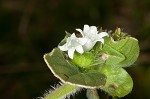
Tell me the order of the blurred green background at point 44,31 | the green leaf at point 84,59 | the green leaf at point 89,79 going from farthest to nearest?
1. the blurred green background at point 44,31
2. the green leaf at point 84,59
3. the green leaf at point 89,79

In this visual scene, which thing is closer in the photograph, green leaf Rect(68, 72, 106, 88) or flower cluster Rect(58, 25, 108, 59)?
green leaf Rect(68, 72, 106, 88)

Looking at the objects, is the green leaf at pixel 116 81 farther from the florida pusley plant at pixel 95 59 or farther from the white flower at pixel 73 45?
the white flower at pixel 73 45

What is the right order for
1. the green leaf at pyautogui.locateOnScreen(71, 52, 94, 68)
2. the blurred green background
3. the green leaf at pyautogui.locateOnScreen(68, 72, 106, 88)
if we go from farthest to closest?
the blurred green background, the green leaf at pyautogui.locateOnScreen(71, 52, 94, 68), the green leaf at pyautogui.locateOnScreen(68, 72, 106, 88)

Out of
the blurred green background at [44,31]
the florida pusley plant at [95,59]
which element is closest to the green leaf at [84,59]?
the florida pusley plant at [95,59]

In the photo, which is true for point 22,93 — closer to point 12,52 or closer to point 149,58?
point 12,52

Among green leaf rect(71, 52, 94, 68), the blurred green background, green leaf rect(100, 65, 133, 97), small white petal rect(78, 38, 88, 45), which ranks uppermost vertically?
the blurred green background

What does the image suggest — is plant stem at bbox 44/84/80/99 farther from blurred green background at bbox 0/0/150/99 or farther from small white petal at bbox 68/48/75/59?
blurred green background at bbox 0/0/150/99

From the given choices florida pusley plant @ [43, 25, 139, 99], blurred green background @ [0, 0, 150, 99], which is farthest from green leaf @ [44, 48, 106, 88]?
blurred green background @ [0, 0, 150, 99]
